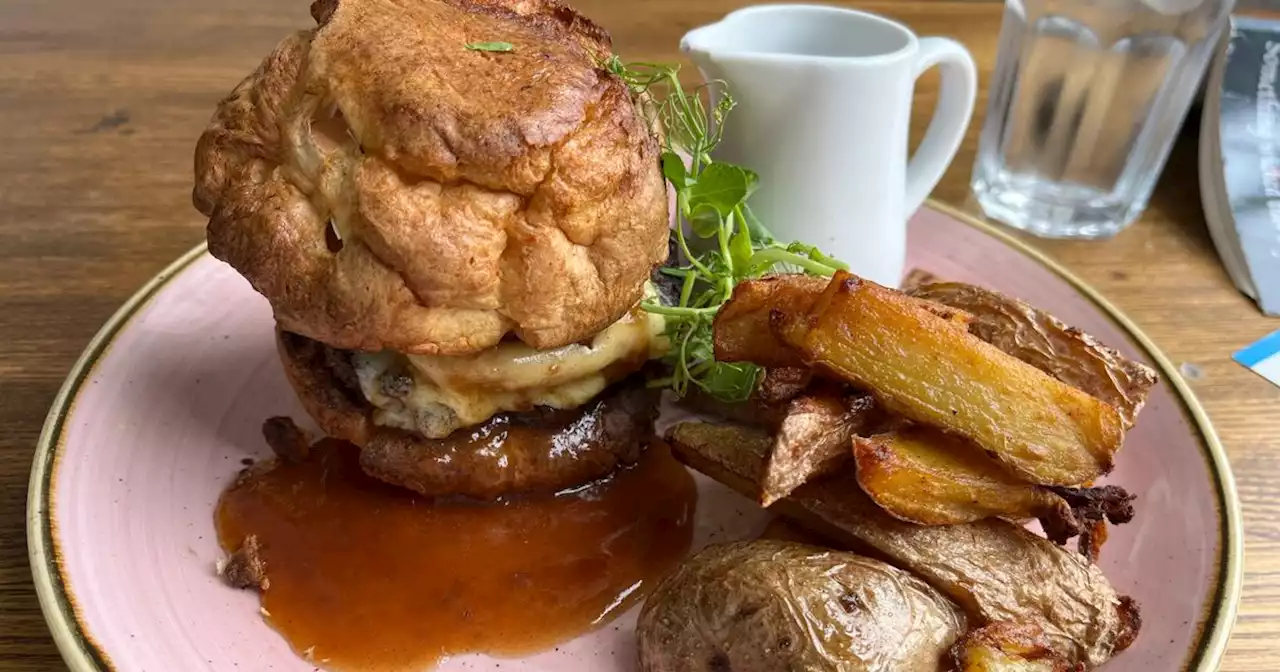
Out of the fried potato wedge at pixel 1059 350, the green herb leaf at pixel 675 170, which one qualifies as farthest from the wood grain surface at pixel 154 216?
the green herb leaf at pixel 675 170

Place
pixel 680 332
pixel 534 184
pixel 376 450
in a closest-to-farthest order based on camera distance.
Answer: pixel 534 184
pixel 376 450
pixel 680 332

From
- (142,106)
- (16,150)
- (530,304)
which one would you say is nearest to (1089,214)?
(530,304)

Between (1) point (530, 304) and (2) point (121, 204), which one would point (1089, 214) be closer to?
(1) point (530, 304)

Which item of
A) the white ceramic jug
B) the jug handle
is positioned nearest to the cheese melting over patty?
the white ceramic jug

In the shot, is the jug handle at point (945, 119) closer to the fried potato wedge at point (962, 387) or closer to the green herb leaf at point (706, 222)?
the green herb leaf at point (706, 222)

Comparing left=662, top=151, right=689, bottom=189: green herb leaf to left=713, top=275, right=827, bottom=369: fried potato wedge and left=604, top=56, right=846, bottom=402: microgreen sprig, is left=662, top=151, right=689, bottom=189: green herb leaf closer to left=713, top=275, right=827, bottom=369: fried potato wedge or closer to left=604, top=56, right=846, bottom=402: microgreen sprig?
left=604, top=56, right=846, bottom=402: microgreen sprig
